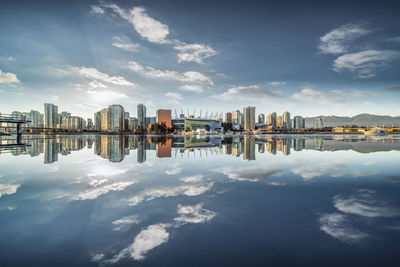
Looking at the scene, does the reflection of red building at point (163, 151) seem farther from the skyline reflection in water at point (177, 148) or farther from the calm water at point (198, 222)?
the calm water at point (198, 222)

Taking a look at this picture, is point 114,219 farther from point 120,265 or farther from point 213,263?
point 213,263

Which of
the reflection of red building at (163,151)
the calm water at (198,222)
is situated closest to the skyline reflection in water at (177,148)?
the reflection of red building at (163,151)

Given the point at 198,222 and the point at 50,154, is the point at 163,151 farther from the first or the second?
the point at 198,222

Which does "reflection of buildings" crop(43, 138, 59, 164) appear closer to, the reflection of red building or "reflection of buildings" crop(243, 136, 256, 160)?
the reflection of red building

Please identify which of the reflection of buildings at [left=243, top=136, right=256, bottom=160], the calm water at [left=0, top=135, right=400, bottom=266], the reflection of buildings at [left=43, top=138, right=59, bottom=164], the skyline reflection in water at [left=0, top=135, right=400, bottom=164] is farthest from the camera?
the skyline reflection in water at [left=0, top=135, right=400, bottom=164]

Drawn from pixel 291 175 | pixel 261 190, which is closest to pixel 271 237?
pixel 261 190

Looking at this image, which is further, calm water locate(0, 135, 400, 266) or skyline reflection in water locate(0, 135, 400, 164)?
skyline reflection in water locate(0, 135, 400, 164)

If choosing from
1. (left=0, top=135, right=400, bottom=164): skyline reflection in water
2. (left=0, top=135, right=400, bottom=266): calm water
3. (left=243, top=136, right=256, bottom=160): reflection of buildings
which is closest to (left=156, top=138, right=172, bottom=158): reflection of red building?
(left=0, top=135, right=400, bottom=164): skyline reflection in water

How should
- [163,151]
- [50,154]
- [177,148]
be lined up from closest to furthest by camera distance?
[50,154] → [163,151] → [177,148]

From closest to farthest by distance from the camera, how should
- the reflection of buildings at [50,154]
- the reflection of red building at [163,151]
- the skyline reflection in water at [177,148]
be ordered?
the reflection of buildings at [50,154] < the reflection of red building at [163,151] < the skyline reflection in water at [177,148]

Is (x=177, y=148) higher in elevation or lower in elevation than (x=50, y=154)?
lower

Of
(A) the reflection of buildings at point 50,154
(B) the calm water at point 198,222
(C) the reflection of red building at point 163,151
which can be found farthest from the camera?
(C) the reflection of red building at point 163,151

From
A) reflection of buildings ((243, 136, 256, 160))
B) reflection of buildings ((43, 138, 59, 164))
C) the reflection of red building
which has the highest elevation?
reflection of buildings ((43, 138, 59, 164))

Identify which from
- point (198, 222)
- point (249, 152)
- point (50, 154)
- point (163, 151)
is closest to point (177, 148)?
point (163, 151)
